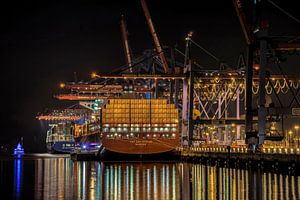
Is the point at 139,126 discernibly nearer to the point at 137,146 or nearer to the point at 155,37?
the point at 137,146

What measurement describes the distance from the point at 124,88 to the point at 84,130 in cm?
2086

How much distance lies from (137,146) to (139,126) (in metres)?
3.11

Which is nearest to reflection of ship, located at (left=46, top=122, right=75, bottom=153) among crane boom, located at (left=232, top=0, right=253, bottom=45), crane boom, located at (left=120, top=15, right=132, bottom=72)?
crane boom, located at (left=120, top=15, right=132, bottom=72)

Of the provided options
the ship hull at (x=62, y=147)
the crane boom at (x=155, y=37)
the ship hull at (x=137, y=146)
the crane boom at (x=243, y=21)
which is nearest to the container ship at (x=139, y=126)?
the ship hull at (x=137, y=146)

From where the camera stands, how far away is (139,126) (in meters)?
83.6

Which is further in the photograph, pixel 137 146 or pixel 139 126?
pixel 139 126

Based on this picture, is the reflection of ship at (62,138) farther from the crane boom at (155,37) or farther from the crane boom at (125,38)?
the crane boom at (155,37)

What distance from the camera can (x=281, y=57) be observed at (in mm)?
53562

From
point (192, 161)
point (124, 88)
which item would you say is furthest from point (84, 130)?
point (192, 161)

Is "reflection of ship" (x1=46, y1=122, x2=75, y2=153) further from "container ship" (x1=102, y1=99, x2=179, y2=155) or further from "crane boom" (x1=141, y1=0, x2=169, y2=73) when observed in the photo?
"container ship" (x1=102, y1=99, x2=179, y2=155)

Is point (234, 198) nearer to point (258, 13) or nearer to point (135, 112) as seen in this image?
point (258, 13)

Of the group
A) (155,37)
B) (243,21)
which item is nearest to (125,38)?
(155,37)

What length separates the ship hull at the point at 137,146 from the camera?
81.3 metres

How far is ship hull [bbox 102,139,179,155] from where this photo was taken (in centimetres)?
8131
